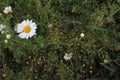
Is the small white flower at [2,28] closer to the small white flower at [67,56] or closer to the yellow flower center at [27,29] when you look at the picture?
the yellow flower center at [27,29]

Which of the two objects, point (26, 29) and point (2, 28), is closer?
point (26, 29)

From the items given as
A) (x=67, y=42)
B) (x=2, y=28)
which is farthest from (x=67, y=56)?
(x=2, y=28)

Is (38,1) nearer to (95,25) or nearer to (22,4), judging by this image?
(22,4)

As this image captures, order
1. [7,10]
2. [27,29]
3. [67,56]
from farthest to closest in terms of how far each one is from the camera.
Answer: [7,10] → [67,56] → [27,29]

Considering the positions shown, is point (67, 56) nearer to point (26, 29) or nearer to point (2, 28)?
point (26, 29)

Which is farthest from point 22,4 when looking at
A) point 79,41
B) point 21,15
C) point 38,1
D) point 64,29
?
point 79,41

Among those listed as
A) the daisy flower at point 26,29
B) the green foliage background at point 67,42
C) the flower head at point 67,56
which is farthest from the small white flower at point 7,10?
the flower head at point 67,56
